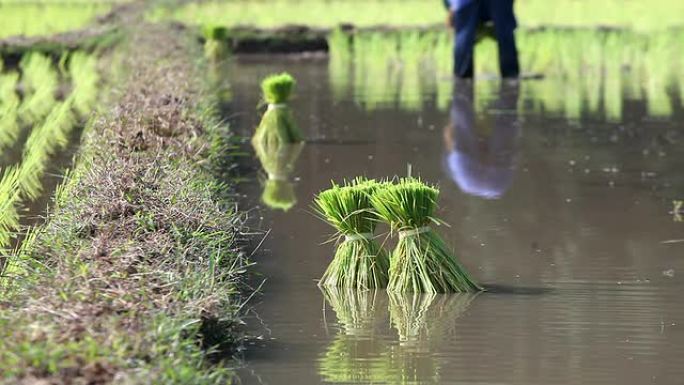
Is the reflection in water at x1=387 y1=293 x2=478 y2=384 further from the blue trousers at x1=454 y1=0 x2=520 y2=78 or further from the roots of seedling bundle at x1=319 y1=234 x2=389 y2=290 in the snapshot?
the blue trousers at x1=454 y1=0 x2=520 y2=78

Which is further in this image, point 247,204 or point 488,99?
point 488,99

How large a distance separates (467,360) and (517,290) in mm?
1468

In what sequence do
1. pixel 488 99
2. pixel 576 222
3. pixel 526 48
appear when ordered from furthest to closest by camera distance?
1. pixel 526 48
2. pixel 488 99
3. pixel 576 222

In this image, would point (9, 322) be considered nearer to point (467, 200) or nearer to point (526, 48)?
point (467, 200)

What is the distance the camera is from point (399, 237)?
7.52m

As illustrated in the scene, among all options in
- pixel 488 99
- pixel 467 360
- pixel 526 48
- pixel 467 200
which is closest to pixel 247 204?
pixel 467 200

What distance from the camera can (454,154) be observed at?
513 inches

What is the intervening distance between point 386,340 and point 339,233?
2305mm

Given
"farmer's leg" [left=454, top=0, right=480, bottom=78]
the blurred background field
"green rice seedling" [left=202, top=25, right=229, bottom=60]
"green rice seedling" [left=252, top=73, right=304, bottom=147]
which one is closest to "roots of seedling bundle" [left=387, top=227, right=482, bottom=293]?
"green rice seedling" [left=252, top=73, right=304, bottom=147]

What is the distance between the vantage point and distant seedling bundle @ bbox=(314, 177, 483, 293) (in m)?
7.39

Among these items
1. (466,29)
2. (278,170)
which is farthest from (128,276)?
(466,29)

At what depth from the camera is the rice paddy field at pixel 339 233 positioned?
226 inches

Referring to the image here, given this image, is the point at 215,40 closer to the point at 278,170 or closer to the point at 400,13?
the point at 400,13

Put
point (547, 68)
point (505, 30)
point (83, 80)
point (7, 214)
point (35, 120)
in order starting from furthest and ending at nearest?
point (547, 68), point (505, 30), point (83, 80), point (35, 120), point (7, 214)
